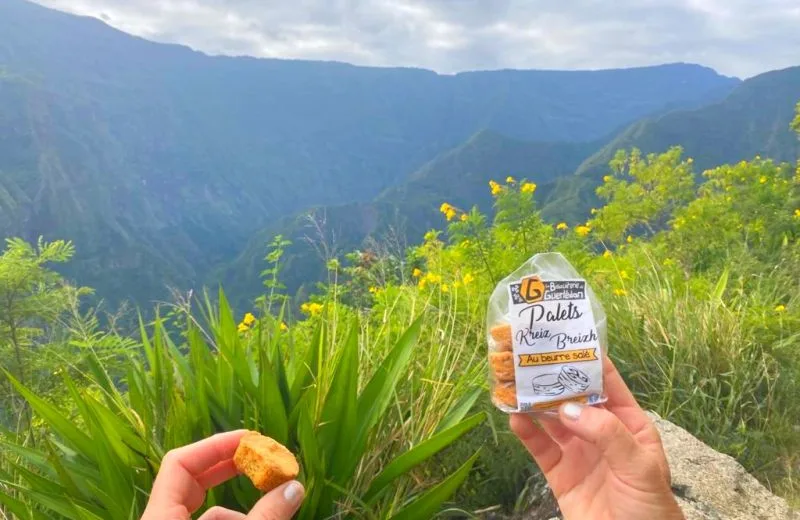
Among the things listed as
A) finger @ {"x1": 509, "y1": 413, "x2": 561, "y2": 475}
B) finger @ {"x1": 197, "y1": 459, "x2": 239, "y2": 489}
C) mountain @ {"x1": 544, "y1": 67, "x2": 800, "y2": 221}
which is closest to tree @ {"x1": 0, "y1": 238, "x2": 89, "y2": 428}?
finger @ {"x1": 197, "y1": 459, "x2": 239, "y2": 489}

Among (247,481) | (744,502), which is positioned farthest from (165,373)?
(744,502)

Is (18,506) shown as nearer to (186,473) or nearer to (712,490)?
(186,473)

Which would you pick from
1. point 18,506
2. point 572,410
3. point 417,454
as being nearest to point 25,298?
point 18,506

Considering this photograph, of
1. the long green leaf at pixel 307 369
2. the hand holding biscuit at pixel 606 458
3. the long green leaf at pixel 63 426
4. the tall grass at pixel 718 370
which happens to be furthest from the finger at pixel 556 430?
the tall grass at pixel 718 370

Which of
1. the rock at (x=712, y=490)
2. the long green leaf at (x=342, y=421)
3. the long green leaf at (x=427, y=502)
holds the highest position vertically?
the long green leaf at (x=342, y=421)

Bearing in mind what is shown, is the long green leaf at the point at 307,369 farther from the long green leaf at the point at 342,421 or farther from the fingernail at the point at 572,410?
the fingernail at the point at 572,410
